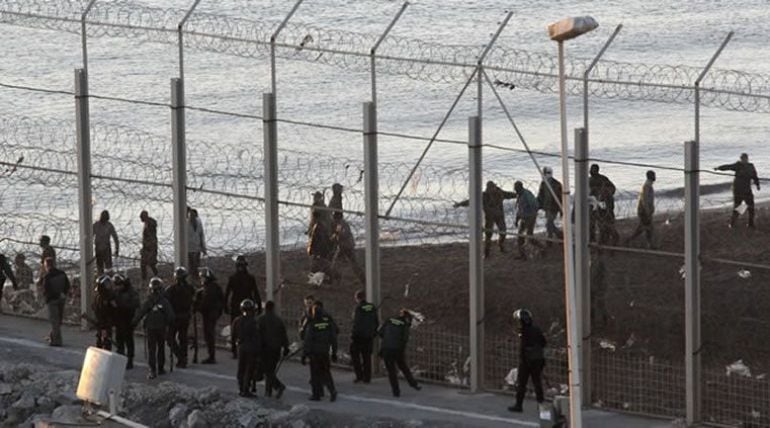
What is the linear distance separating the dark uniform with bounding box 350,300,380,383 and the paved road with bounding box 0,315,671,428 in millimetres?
214

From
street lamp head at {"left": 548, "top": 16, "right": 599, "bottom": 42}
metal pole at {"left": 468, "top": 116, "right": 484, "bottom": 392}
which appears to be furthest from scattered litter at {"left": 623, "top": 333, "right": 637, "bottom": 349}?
street lamp head at {"left": 548, "top": 16, "right": 599, "bottom": 42}

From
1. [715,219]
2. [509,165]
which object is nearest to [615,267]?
[715,219]

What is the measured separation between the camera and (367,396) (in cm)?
2934

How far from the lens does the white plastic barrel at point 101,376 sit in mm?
25344

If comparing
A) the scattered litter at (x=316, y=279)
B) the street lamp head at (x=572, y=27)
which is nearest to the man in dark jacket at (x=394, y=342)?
the scattered litter at (x=316, y=279)

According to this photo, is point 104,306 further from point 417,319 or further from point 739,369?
point 739,369

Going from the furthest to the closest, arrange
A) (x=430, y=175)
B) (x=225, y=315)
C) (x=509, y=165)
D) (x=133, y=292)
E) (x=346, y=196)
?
(x=509, y=165) → (x=430, y=175) → (x=346, y=196) → (x=225, y=315) → (x=133, y=292)

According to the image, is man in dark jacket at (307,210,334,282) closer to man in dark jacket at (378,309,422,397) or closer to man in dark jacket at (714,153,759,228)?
man in dark jacket at (378,309,422,397)

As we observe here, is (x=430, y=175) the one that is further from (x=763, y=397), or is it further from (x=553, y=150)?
(x=763, y=397)

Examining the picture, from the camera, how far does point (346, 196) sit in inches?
1448

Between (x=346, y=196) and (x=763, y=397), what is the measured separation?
9.71 meters

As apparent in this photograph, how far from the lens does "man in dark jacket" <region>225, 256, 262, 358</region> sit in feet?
101

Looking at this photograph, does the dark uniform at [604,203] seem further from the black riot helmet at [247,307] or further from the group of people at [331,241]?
the black riot helmet at [247,307]

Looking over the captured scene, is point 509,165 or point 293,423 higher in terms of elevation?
point 509,165
